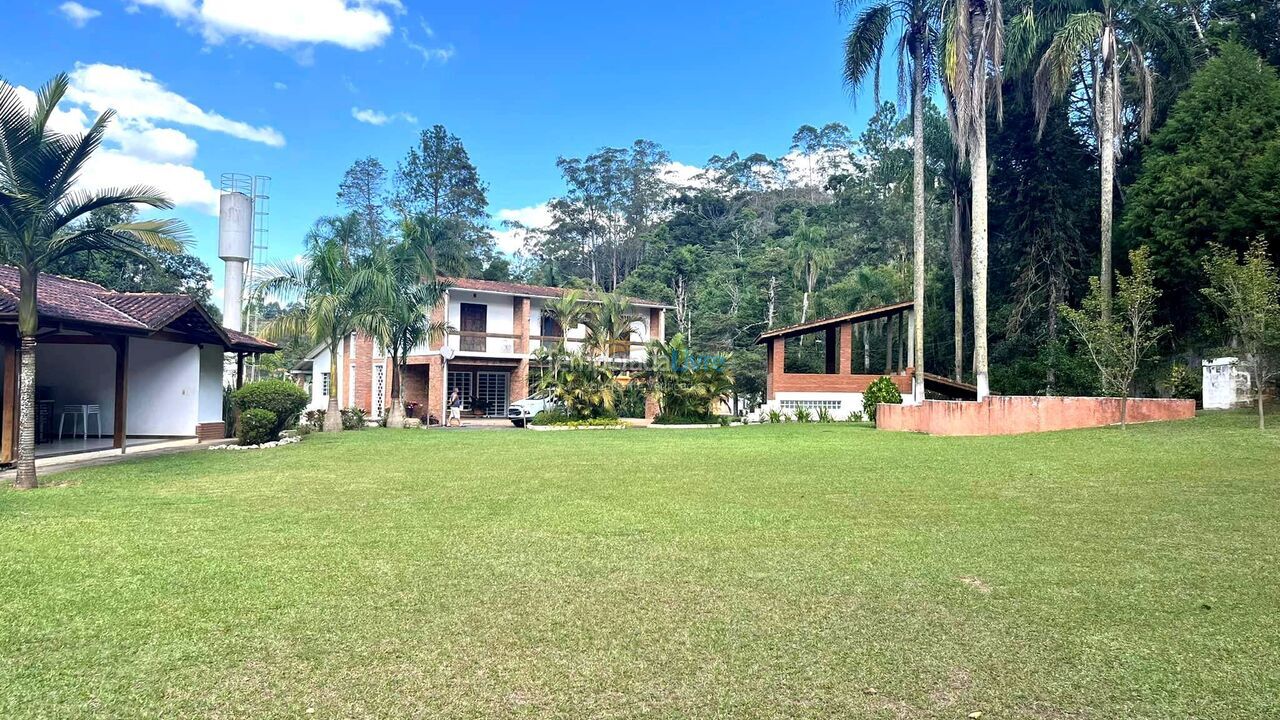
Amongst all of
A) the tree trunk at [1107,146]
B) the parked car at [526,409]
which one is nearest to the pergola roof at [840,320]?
the tree trunk at [1107,146]

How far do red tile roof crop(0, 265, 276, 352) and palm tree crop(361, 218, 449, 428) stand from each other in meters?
4.19

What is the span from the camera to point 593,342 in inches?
947

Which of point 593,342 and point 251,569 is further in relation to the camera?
point 593,342

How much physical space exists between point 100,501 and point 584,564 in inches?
251

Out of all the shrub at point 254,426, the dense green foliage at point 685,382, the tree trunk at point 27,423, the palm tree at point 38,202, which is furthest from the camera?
the dense green foliage at point 685,382

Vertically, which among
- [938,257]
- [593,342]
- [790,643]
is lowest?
[790,643]

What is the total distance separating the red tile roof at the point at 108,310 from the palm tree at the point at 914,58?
18.0 meters

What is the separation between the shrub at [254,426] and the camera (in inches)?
616

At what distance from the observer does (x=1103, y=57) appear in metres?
19.9

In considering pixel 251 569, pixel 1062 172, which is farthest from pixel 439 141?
pixel 251 569

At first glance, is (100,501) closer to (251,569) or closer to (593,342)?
(251,569)

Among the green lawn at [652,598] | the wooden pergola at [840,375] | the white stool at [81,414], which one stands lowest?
the green lawn at [652,598]

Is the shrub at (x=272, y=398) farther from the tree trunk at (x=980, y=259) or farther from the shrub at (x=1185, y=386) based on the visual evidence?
the shrub at (x=1185, y=386)

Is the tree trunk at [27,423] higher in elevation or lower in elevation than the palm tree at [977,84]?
lower
